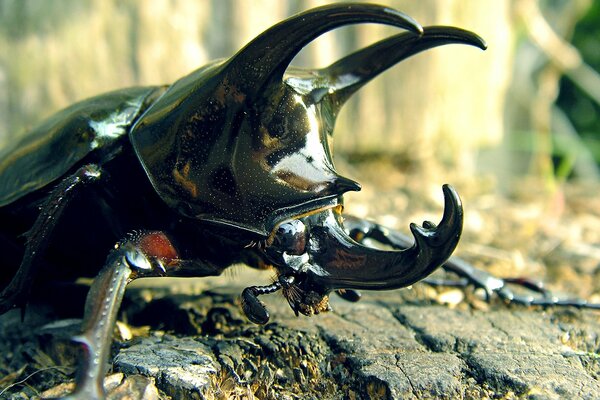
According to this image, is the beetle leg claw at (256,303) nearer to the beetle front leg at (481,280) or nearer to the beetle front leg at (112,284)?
the beetle front leg at (112,284)

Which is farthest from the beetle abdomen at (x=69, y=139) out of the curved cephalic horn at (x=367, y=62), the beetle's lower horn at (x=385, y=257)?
the beetle's lower horn at (x=385, y=257)

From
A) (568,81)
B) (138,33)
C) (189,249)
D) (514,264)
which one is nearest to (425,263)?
(189,249)

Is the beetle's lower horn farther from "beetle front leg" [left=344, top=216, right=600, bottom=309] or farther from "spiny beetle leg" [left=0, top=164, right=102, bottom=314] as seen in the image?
"spiny beetle leg" [left=0, top=164, right=102, bottom=314]

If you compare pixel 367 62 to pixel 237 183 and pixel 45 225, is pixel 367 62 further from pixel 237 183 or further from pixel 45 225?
pixel 45 225

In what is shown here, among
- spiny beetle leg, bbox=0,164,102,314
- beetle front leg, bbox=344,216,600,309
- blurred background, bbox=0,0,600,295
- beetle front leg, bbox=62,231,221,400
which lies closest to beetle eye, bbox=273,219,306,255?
beetle front leg, bbox=62,231,221,400

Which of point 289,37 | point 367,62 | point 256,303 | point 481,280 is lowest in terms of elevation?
point 481,280

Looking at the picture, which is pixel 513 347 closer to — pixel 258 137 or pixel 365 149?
pixel 258 137

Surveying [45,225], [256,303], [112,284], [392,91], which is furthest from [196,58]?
[112,284]
